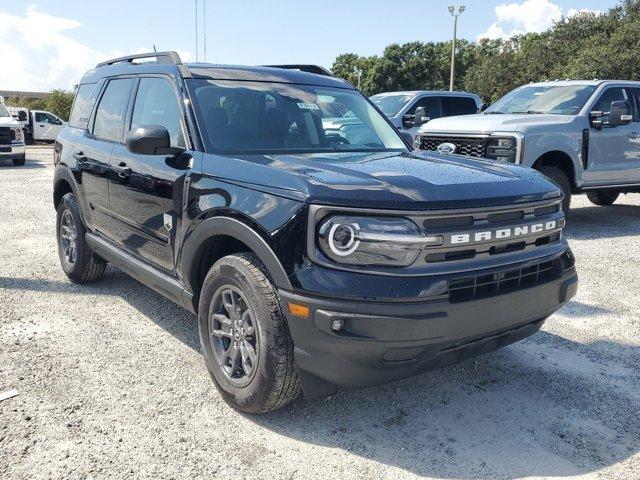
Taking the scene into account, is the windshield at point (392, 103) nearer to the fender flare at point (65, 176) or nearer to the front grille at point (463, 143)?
the front grille at point (463, 143)

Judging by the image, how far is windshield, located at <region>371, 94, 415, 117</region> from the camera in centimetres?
1227

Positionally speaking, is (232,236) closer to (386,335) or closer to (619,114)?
(386,335)

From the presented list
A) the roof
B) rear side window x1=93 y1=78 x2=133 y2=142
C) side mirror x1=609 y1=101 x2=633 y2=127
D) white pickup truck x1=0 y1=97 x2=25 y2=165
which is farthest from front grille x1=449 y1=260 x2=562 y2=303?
white pickup truck x1=0 y1=97 x2=25 y2=165

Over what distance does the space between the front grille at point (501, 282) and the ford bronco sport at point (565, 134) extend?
4621 millimetres

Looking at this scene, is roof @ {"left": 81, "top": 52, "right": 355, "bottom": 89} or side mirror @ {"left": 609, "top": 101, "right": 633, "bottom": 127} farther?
side mirror @ {"left": 609, "top": 101, "right": 633, "bottom": 127}

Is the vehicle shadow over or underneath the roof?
underneath

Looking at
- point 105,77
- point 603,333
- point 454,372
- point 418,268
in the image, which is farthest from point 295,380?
point 105,77

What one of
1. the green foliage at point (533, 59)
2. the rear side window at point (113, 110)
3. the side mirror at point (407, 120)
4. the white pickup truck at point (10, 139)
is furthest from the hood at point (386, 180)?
the green foliage at point (533, 59)

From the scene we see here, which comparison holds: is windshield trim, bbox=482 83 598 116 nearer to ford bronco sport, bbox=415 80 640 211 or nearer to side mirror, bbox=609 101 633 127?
ford bronco sport, bbox=415 80 640 211

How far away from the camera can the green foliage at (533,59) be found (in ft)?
96.0

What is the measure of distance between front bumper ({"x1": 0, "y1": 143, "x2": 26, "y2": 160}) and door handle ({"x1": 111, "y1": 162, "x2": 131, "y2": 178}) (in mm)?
14551

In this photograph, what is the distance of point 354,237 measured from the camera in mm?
2600

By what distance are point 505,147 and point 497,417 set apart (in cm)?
509

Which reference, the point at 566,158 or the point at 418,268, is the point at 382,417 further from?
the point at 566,158
